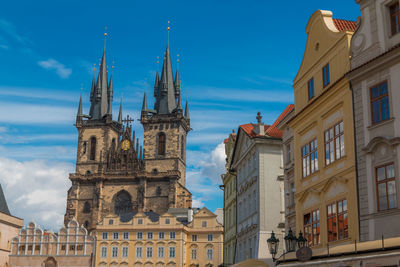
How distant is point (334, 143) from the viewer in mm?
22016

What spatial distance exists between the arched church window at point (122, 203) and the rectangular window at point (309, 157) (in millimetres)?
79824

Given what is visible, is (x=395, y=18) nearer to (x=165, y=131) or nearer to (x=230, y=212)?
(x=230, y=212)

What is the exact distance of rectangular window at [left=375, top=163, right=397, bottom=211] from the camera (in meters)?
17.7

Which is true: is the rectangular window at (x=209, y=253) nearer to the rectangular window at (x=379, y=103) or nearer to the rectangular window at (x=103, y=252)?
the rectangular window at (x=103, y=252)

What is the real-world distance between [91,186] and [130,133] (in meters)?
13.5

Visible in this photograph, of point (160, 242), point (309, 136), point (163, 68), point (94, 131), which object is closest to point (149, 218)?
point (160, 242)

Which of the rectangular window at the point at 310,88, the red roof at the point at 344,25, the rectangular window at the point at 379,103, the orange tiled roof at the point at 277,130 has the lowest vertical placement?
the rectangular window at the point at 379,103

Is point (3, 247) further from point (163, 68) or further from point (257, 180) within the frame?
point (257, 180)

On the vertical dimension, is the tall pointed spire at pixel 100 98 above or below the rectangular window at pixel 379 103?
above

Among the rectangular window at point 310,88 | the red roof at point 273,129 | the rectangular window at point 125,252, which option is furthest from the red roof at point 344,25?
the rectangular window at point 125,252

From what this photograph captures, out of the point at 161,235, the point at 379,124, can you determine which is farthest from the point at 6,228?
the point at 379,124

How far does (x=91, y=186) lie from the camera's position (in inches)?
4154

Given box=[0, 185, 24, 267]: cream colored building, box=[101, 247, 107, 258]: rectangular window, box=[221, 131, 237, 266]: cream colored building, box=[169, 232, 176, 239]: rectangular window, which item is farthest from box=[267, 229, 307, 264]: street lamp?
box=[0, 185, 24, 267]: cream colored building

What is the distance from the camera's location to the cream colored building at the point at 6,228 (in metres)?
84.3
